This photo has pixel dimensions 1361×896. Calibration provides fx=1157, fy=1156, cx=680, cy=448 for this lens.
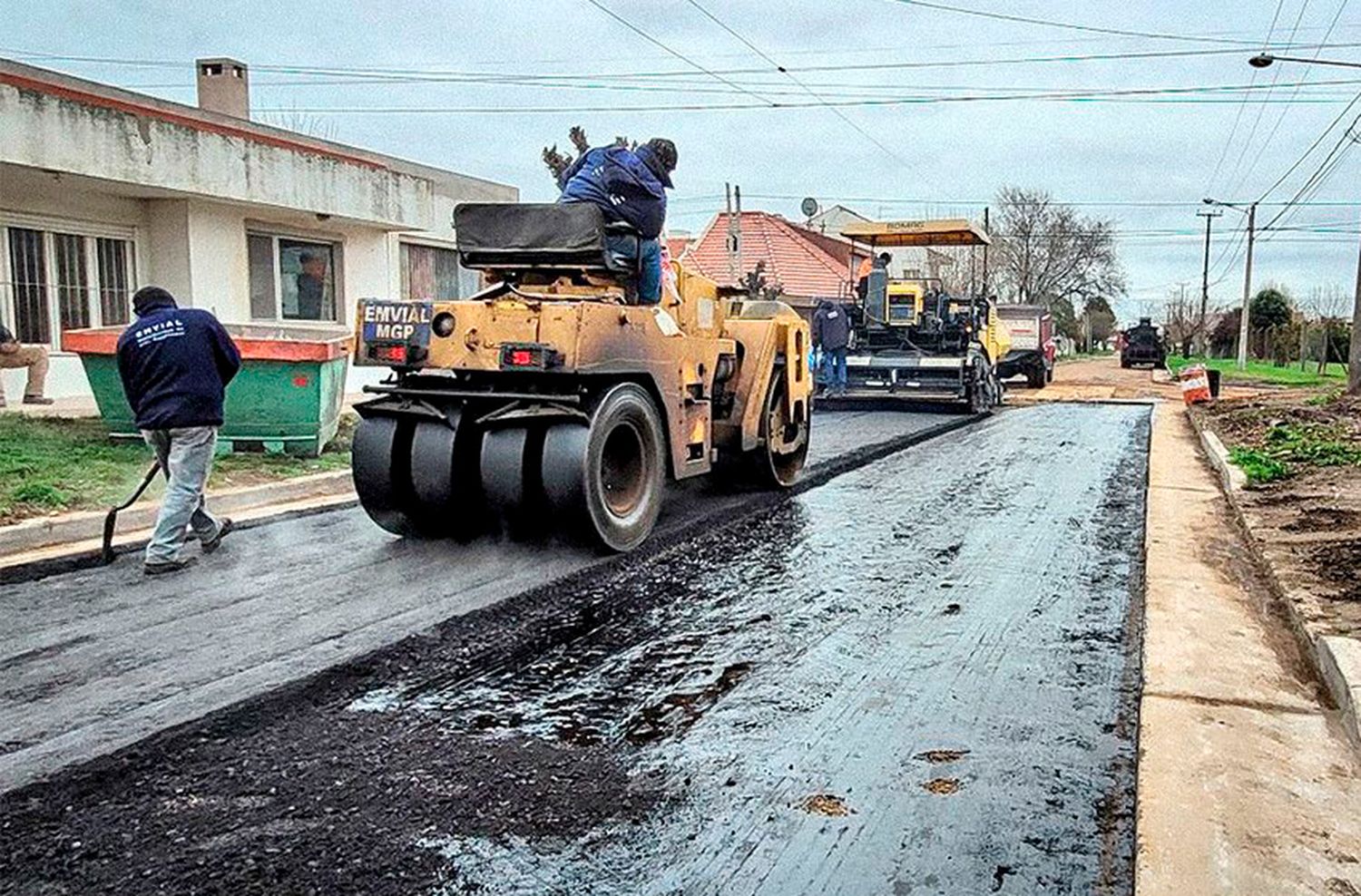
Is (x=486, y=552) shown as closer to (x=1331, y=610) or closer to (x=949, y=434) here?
(x=1331, y=610)

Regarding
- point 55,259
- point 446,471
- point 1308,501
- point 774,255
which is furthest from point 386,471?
point 774,255

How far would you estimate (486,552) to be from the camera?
22.7ft

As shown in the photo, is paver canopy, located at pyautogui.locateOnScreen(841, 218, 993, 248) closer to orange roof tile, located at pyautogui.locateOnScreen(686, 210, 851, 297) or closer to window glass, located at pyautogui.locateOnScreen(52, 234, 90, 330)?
window glass, located at pyautogui.locateOnScreen(52, 234, 90, 330)

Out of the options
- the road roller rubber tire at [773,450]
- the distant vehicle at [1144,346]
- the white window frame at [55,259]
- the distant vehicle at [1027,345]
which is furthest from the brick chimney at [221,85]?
the distant vehicle at [1144,346]

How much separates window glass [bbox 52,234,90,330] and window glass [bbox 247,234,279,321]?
2.34 meters

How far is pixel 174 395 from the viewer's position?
654 centimetres

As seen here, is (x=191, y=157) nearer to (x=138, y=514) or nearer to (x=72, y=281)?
(x=72, y=281)

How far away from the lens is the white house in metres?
12.4

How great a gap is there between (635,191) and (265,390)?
4486 millimetres

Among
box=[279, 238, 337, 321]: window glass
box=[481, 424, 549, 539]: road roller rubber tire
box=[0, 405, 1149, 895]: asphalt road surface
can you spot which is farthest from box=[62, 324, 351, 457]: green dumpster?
box=[279, 238, 337, 321]: window glass

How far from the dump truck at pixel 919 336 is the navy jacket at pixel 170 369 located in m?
14.2

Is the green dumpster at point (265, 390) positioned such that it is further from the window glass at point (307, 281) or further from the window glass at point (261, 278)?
the window glass at point (307, 281)

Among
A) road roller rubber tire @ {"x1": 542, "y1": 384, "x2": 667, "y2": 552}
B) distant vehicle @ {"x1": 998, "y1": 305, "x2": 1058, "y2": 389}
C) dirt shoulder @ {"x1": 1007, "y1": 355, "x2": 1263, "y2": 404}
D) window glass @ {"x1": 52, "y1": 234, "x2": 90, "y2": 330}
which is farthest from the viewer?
distant vehicle @ {"x1": 998, "y1": 305, "x2": 1058, "y2": 389}

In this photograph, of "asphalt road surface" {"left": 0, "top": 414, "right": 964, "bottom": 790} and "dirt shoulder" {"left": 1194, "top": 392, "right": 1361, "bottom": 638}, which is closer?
"asphalt road surface" {"left": 0, "top": 414, "right": 964, "bottom": 790}
